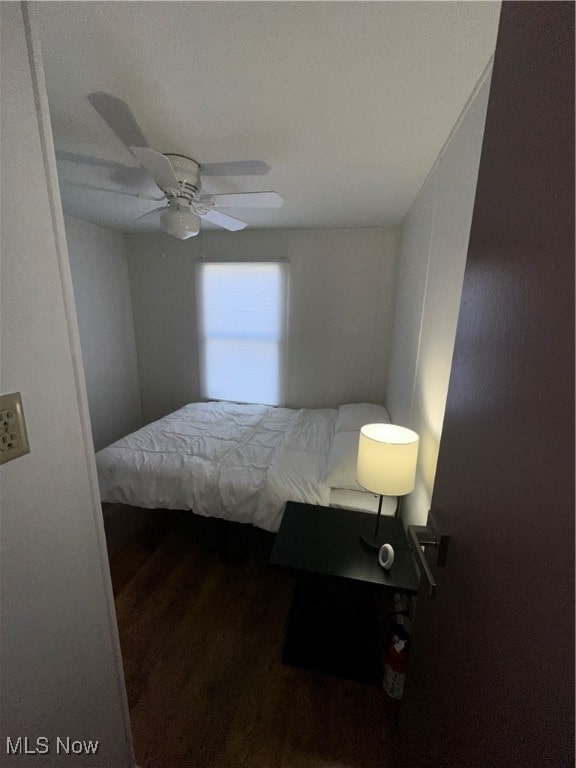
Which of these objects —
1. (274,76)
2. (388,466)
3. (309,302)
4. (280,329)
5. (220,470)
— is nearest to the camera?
(274,76)

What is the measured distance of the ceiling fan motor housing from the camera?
1.52 meters

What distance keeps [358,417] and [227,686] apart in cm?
188

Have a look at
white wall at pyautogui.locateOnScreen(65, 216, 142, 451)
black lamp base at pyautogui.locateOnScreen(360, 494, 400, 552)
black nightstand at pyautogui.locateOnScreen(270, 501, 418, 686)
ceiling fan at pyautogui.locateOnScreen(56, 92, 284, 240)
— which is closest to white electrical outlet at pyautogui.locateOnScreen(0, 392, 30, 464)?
black nightstand at pyautogui.locateOnScreen(270, 501, 418, 686)

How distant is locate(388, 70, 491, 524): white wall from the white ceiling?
123 mm

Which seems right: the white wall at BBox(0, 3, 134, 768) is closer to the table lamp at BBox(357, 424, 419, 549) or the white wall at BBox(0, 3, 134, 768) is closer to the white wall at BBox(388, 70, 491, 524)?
the table lamp at BBox(357, 424, 419, 549)

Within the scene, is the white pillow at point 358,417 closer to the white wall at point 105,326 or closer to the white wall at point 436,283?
the white wall at point 436,283

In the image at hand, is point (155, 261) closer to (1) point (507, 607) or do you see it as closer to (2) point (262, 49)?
(2) point (262, 49)

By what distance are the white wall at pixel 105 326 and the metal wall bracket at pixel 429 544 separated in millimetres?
3127

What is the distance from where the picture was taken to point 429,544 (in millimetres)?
744

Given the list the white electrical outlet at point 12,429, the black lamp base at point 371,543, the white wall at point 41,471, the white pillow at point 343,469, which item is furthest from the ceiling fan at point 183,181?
the black lamp base at point 371,543

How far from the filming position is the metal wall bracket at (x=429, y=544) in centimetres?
71

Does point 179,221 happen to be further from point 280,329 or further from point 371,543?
point 371,543

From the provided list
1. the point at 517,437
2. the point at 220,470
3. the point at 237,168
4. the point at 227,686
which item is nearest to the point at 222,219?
the point at 237,168

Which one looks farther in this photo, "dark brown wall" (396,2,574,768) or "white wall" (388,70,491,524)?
"white wall" (388,70,491,524)
